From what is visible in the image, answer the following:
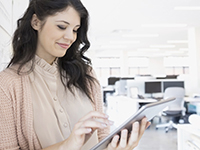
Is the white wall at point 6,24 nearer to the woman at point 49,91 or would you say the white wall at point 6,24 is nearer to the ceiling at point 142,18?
the woman at point 49,91

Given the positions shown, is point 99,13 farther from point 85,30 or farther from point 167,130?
point 85,30

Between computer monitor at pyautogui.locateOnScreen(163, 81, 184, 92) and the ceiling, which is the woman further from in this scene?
computer monitor at pyautogui.locateOnScreen(163, 81, 184, 92)

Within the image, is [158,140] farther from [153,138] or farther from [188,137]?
[188,137]

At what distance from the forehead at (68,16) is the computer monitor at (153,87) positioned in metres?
5.74

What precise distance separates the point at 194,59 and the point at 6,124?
793 centimetres

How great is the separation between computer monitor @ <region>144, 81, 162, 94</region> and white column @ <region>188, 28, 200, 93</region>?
1788mm

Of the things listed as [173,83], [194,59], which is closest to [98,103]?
[173,83]

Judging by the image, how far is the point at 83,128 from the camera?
0.73m

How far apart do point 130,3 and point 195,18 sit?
108 inches

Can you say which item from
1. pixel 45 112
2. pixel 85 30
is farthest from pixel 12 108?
pixel 85 30

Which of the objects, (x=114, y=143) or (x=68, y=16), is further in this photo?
(x=68, y=16)

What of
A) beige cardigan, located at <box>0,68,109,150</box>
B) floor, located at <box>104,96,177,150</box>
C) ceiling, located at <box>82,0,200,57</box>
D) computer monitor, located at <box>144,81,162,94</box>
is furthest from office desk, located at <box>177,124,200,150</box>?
computer monitor, located at <box>144,81,162,94</box>

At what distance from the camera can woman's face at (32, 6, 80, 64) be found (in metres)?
0.96

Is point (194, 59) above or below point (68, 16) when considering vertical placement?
above
